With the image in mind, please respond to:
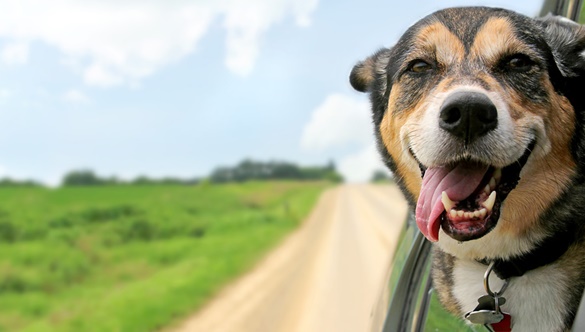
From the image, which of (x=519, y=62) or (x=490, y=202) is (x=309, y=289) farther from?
(x=490, y=202)

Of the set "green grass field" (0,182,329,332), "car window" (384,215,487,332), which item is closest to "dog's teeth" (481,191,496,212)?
"car window" (384,215,487,332)

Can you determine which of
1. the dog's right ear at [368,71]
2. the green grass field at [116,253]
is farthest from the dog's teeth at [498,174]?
the green grass field at [116,253]

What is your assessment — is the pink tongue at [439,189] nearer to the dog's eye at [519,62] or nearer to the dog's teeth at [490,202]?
the dog's teeth at [490,202]

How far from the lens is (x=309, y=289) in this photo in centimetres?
1348

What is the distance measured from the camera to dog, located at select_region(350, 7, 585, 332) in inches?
95.4

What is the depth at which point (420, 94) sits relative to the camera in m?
2.96

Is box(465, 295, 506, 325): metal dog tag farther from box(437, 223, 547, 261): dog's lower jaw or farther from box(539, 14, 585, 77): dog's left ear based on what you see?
box(539, 14, 585, 77): dog's left ear

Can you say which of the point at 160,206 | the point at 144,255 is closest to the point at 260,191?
the point at 160,206

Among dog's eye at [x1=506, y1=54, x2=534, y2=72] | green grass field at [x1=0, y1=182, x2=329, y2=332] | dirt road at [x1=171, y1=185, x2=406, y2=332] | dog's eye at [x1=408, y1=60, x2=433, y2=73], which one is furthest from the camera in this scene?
green grass field at [x1=0, y1=182, x2=329, y2=332]

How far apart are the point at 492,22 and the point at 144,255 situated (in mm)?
19161

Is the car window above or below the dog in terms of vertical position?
below

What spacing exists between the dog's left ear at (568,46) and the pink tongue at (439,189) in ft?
2.00

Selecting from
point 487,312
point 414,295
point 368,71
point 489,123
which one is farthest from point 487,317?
point 368,71

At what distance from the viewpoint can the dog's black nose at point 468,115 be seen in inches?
91.7
